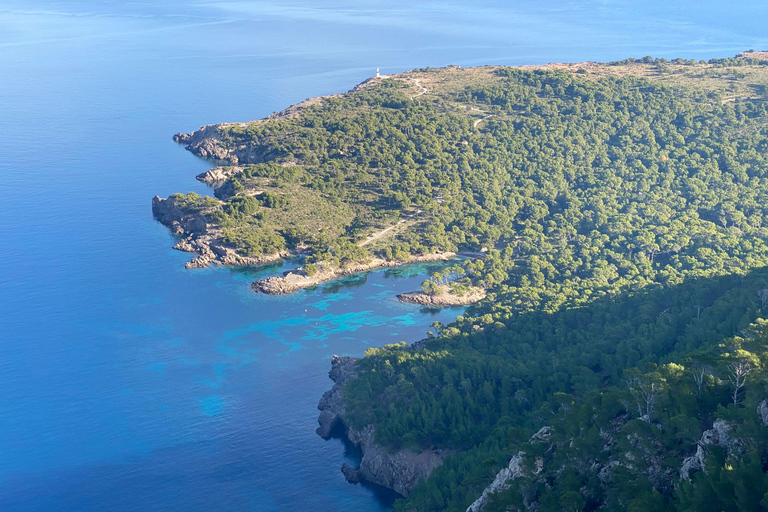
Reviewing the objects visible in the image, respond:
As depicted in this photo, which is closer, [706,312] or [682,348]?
[682,348]

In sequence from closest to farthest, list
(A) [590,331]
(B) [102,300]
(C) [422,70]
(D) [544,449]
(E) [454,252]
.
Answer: (D) [544,449], (A) [590,331], (B) [102,300], (E) [454,252], (C) [422,70]

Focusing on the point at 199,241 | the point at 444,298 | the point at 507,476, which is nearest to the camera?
the point at 507,476

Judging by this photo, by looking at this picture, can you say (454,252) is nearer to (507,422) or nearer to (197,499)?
(507,422)

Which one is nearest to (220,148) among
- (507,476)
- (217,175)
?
(217,175)

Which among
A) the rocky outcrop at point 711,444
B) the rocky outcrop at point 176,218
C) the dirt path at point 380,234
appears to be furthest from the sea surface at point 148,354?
the rocky outcrop at point 711,444

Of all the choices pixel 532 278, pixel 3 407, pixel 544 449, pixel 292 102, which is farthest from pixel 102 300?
pixel 292 102

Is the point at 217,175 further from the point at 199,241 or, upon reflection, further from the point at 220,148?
the point at 199,241

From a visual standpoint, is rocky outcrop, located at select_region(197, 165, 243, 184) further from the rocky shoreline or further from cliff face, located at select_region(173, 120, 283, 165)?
the rocky shoreline
